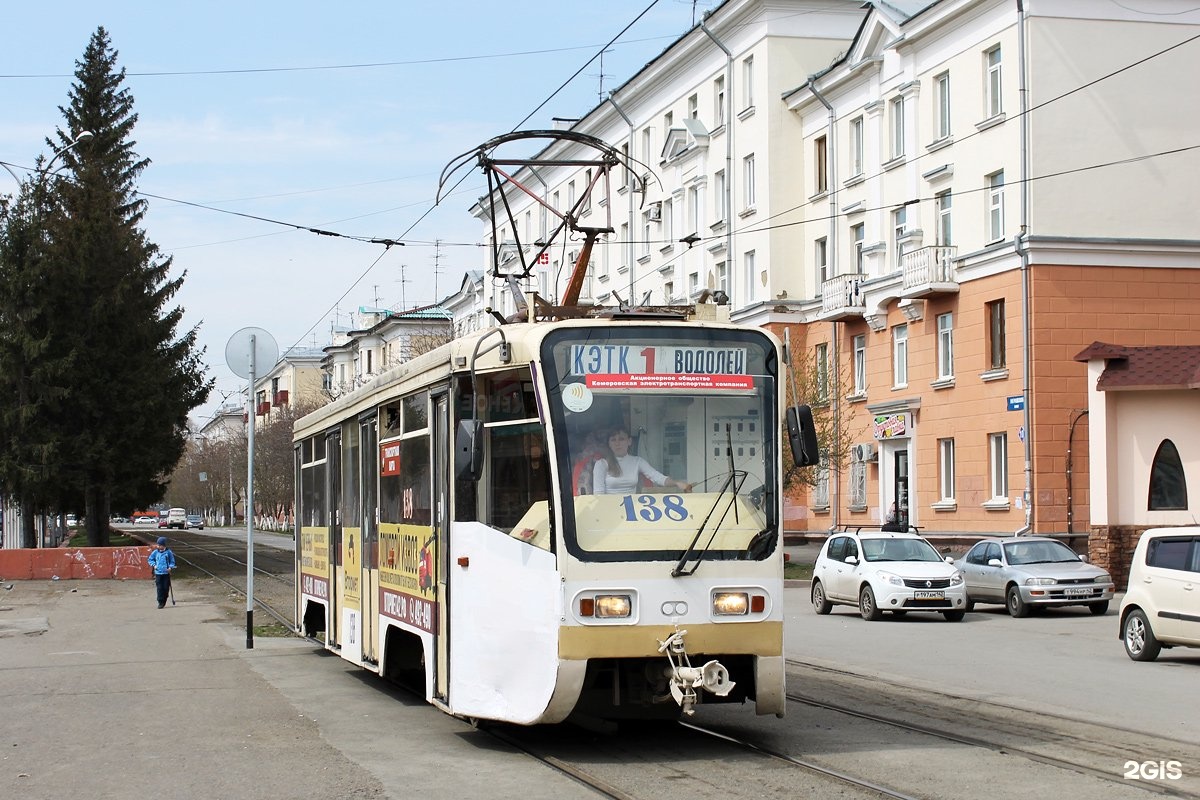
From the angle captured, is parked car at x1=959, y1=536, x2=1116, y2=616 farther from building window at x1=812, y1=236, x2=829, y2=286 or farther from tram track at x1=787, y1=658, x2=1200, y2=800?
building window at x1=812, y1=236, x2=829, y2=286

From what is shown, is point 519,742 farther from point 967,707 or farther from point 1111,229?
point 1111,229

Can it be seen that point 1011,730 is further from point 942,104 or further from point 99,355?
point 99,355

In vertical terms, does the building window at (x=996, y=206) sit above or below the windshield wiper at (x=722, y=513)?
above

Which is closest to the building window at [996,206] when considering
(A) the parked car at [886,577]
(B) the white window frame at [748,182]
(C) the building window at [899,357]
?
(C) the building window at [899,357]

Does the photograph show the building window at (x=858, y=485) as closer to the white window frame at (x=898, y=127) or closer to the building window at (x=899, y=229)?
the building window at (x=899, y=229)

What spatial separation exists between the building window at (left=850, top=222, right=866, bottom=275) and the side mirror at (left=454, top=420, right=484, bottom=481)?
36419 mm

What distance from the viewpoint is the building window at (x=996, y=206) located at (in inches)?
1499

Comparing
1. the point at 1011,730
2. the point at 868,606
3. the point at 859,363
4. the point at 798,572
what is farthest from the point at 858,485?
the point at 1011,730

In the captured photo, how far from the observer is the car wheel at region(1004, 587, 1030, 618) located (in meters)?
26.0

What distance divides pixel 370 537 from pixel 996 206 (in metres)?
27.8

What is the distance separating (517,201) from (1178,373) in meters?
47.0

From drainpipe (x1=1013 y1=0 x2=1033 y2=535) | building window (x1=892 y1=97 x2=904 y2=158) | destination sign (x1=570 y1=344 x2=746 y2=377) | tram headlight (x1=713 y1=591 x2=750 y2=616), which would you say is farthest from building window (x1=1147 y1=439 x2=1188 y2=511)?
tram headlight (x1=713 y1=591 x2=750 y2=616)

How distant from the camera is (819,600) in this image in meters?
27.6

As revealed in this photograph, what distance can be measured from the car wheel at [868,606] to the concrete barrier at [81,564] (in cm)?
2138
